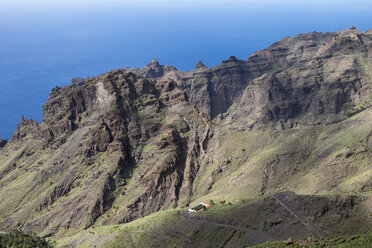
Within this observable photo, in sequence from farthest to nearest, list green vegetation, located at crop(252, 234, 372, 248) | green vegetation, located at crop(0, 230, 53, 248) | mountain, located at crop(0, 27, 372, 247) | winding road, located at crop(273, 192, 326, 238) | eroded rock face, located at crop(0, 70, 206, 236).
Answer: eroded rock face, located at crop(0, 70, 206, 236)
green vegetation, located at crop(0, 230, 53, 248)
mountain, located at crop(0, 27, 372, 247)
winding road, located at crop(273, 192, 326, 238)
green vegetation, located at crop(252, 234, 372, 248)

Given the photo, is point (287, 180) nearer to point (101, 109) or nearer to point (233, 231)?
point (233, 231)

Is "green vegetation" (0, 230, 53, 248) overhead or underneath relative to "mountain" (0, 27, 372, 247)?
underneath

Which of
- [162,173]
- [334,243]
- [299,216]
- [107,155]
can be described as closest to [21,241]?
[107,155]

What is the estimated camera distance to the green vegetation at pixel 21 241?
398 feet

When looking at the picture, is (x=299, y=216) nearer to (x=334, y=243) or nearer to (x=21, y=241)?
(x=334, y=243)

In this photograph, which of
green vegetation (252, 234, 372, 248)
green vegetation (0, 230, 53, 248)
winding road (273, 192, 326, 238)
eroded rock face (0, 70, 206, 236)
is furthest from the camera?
eroded rock face (0, 70, 206, 236)

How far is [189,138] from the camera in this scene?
6093 inches

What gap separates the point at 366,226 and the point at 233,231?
2923cm

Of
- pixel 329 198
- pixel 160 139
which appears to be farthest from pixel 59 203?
pixel 329 198

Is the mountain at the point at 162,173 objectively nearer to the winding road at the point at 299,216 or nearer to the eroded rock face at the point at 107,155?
the eroded rock face at the point at 107,155

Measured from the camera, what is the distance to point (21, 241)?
124m

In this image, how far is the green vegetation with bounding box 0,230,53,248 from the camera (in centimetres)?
12125

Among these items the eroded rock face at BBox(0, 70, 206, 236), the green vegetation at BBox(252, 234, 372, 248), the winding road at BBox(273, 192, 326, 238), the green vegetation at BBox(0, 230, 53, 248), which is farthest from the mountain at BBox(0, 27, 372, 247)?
the green vegetation at BBox(252, 234, 372, 248)

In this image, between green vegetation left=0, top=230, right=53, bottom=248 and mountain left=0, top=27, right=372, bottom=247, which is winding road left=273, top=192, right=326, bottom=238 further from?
green vegetation left=0, top=230, right=53, bottom=248
